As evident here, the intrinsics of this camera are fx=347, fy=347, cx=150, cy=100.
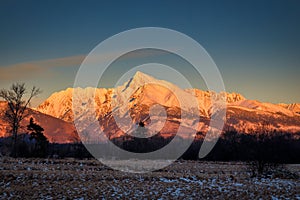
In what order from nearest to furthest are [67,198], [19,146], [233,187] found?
[67,198], [233,187], [19,146]

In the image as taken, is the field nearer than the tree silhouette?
Yes

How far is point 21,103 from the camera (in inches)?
2271

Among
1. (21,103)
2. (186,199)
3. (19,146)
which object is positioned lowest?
(186,199)

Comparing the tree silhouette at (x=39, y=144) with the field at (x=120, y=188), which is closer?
the field at (x=120, y=188)

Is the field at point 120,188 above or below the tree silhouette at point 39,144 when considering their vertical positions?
below

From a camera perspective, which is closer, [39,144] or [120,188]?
[120,188]

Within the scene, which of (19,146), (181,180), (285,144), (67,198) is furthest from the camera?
(285,144)

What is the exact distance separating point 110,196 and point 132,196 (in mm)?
1324

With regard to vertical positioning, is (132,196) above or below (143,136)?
below

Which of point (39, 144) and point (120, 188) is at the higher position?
point (39, 144)

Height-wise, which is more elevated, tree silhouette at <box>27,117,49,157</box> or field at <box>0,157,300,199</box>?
tree silhouette at <box>27,117,49,157</box>

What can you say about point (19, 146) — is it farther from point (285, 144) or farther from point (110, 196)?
point (285, 144)

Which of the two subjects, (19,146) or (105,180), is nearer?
(105,180)

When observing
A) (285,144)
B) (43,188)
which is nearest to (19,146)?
(43,188)
